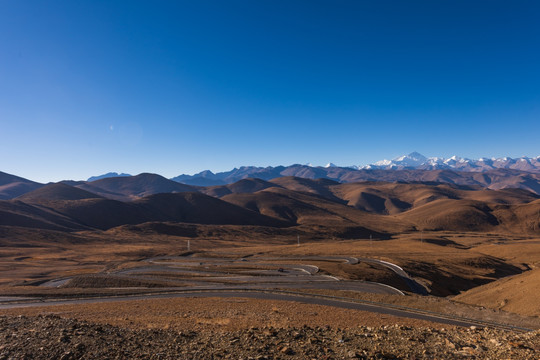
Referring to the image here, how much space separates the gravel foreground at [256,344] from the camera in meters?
13.2

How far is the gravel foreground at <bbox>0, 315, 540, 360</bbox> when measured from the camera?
1323 centimetres

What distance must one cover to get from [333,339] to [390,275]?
5111 cm

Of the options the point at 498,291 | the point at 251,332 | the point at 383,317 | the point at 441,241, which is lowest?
the point at 441,241

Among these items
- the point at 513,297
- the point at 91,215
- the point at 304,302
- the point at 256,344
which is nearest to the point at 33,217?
the point at 91,215

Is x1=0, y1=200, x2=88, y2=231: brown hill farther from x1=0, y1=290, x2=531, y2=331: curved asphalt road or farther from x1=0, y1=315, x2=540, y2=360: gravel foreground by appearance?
x1=0, y1=315, x2=540, y2=360: gravel foreground

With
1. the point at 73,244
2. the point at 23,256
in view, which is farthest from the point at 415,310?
the point at 73,244

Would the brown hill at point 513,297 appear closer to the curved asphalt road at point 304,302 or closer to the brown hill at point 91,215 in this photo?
the curved asphalt road at point 304,302

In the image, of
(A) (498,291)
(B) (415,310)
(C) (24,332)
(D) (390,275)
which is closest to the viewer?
(C) (24,332)

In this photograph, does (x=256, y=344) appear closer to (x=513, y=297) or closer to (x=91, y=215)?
(x=513, y=297)

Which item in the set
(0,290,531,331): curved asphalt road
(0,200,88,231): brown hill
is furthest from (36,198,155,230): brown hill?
(0,290,531,331): curved asphalt road

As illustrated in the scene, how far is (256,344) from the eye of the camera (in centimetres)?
1462

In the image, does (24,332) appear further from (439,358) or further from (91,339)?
(439,358)

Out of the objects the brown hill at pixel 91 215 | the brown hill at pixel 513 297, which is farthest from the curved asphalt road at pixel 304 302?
the brown hill at pixel 91 215

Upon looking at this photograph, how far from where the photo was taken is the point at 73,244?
120062mm
